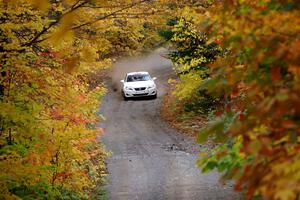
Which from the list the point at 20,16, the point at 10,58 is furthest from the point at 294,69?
the point at 20,16

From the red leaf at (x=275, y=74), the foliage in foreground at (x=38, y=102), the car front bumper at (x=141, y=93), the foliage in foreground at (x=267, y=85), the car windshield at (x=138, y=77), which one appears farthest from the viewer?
the car windshield at (x=138, y=77)

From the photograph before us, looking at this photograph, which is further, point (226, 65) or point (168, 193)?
point (168, 193)

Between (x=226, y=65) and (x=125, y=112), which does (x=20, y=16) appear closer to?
(x=226, y=65)

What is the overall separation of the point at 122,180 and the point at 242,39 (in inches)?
417

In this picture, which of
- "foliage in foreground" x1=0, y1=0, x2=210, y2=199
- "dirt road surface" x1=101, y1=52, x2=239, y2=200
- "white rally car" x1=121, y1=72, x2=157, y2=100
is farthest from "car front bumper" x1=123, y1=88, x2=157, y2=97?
"foliage in foreground" x1=0, y1=0, x2=210, y2=199

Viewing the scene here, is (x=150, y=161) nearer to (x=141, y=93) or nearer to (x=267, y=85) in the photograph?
(x=141, y=93)

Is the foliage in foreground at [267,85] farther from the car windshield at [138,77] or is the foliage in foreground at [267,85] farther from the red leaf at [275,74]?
the car windshield at [138,77]

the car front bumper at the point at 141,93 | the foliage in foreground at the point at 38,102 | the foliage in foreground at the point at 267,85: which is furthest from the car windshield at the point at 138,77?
the foliage in foreground at the point at 267,85

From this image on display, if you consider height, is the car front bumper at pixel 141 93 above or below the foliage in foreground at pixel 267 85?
below

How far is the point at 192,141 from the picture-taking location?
1797 centimetres

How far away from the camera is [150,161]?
50.3 ft

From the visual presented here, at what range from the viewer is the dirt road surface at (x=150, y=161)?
12.2 m

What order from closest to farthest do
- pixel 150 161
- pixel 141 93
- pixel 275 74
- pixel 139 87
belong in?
pixel 275 74 < pixel 150 161 < pixel 139 87 < pixel 141 93

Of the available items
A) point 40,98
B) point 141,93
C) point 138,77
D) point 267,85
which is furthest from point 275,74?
point 138,77
